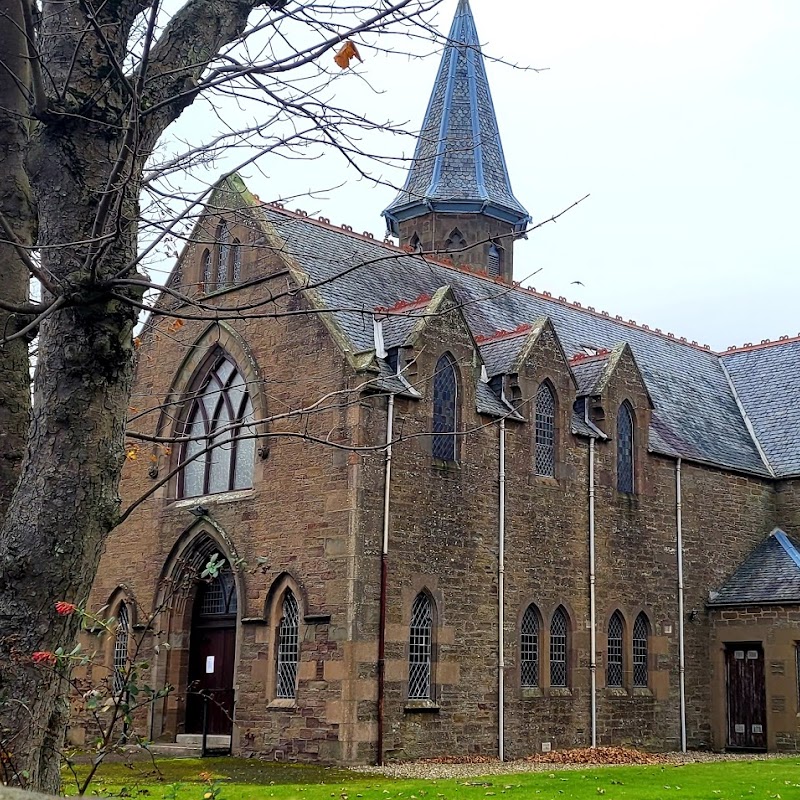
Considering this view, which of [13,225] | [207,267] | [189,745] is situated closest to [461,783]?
[189,745]

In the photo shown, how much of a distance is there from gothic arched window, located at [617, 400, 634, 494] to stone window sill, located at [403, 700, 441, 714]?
7.36 meters

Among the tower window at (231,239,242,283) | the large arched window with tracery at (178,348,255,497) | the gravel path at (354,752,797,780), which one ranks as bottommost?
the gravel path at (354,752,797,780)

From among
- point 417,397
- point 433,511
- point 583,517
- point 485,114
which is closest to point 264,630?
point 433,511

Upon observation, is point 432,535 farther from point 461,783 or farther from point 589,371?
point 589,371

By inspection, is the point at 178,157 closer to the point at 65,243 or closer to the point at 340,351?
the point at 65,243

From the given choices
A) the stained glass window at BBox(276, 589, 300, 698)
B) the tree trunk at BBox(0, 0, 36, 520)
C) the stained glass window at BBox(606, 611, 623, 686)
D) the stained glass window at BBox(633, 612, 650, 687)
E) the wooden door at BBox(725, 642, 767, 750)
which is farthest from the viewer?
the wooden door at BBox(725, 642, 767, 750)

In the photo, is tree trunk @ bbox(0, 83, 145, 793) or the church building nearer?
tree trunk @ bbox(0, 83, 145, 793)

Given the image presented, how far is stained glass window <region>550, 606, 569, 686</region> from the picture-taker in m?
22.3

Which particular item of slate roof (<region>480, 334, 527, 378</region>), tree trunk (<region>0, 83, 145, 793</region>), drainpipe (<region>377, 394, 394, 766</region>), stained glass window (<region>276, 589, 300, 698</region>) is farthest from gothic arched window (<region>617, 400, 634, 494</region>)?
tree trunk (<region>0, 83, 145, 793</region>)

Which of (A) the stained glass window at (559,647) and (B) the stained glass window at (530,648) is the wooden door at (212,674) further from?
(A) the stained glass window at (559,647)

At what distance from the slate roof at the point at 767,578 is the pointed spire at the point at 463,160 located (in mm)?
10895

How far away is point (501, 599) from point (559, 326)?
967cm

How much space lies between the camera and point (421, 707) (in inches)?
756

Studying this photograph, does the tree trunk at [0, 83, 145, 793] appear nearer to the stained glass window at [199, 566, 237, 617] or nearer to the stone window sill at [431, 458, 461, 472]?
the stone window sill at [431, 458, 461, 472]
